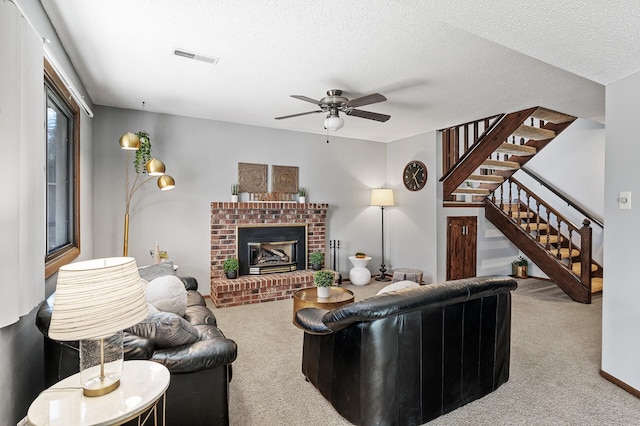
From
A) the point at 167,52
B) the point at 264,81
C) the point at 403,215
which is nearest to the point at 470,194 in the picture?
the point at 403,215

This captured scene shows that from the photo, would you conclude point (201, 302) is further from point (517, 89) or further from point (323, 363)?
point (517, 89)

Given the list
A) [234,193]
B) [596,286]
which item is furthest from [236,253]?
[596,286]

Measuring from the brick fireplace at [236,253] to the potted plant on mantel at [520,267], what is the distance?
3.98 meters

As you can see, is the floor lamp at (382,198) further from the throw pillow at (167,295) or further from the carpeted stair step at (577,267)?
the throw pillow at (167,295)

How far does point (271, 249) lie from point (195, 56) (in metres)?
3.11

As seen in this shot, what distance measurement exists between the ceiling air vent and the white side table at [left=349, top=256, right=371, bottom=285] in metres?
3.76

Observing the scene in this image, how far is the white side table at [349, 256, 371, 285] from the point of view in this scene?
5527 millimetres

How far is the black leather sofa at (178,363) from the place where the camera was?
169 cm

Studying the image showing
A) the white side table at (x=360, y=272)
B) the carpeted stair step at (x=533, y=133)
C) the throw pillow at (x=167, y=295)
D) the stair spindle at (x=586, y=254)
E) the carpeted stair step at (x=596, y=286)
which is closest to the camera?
the throw pillow at (x=167, y=295)

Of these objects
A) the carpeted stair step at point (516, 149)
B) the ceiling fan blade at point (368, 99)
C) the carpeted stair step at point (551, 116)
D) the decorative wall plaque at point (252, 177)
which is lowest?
the decorative wall plaque at point (252, 177)

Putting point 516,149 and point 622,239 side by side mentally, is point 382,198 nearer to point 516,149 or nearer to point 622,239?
point 516,149

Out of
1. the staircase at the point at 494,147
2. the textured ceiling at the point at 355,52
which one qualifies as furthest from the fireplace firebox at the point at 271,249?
the staircase at the point at 494,147

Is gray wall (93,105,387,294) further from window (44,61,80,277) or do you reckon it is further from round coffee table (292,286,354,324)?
round coffee table (292,286,354,324)

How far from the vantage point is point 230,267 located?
184 inches
